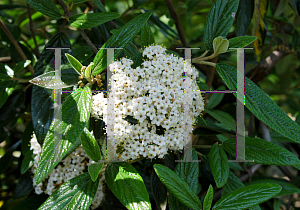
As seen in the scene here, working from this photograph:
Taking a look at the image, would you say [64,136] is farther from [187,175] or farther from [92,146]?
[187,175]

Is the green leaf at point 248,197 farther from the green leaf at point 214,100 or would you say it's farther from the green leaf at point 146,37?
the green leaf at point 214,100

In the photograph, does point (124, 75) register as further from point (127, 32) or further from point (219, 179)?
point (219, 179)

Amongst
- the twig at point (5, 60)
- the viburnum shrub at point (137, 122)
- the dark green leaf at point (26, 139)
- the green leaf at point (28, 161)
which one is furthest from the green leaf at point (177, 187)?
the twig at point (5, 60)

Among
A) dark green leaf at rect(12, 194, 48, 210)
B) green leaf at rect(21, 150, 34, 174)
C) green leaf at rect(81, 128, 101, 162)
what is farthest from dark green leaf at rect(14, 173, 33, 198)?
green leaf at rect(81, 128, 101, 162)

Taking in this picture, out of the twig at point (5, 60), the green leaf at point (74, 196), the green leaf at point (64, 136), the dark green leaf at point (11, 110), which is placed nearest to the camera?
the green leaf at point (64, 136)

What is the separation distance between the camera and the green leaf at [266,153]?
0.92 meters

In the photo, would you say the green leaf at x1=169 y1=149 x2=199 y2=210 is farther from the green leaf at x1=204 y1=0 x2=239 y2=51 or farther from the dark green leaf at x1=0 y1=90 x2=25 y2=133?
the dark green leaf at x1=0 y1=90 x2=25 y2=133

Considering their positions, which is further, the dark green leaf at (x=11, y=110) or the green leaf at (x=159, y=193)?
the dark green leaf at (x=11, y=110)

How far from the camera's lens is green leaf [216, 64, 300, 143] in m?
0.88

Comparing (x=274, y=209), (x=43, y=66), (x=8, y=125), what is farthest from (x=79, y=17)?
(x=274, y=209)

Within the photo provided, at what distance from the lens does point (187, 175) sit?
974 mm

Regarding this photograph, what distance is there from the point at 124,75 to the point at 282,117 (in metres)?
0.57

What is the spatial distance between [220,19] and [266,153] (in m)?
0.54

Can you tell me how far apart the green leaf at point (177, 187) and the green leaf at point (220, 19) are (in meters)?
0.52
